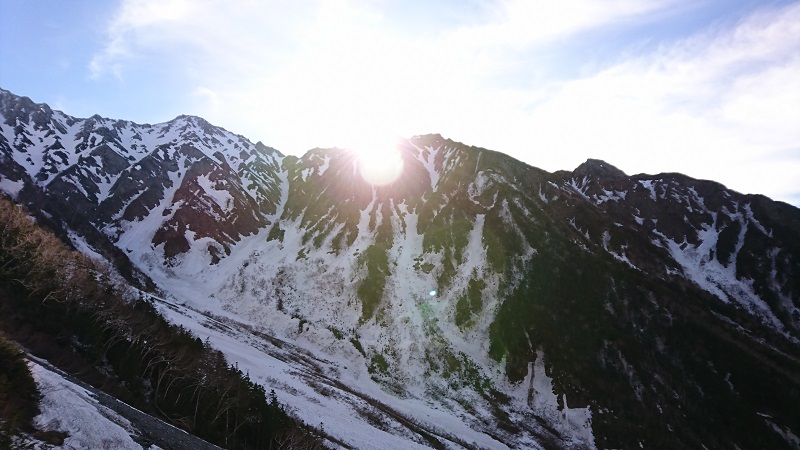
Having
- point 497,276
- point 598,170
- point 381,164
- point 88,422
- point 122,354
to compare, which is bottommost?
point 122,354

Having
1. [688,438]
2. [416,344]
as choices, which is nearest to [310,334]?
[416,344]

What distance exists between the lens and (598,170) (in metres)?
164

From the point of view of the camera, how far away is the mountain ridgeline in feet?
224

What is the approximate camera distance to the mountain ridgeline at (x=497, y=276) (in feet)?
224

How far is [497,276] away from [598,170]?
97714mm

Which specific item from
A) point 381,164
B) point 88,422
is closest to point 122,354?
point 88,422

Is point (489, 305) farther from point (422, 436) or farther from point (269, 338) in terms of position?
point (269, 338)

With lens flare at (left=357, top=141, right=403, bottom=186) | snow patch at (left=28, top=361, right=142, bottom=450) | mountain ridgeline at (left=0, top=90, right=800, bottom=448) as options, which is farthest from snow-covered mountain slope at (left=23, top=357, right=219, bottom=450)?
lens flare at (left=357, top=141, right=403, bottom=186)

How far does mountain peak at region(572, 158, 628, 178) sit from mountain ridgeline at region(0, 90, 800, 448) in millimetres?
973

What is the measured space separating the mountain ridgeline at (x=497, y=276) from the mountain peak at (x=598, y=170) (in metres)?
0.97

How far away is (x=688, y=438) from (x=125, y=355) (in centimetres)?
7793

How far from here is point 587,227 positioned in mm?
108625

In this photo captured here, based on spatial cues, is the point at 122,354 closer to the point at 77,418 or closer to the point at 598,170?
the point at 77,418

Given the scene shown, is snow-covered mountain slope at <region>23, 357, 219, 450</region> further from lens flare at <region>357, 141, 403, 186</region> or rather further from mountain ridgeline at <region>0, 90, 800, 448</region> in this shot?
lens flare at <region>357, 141, 403, 186</region>
